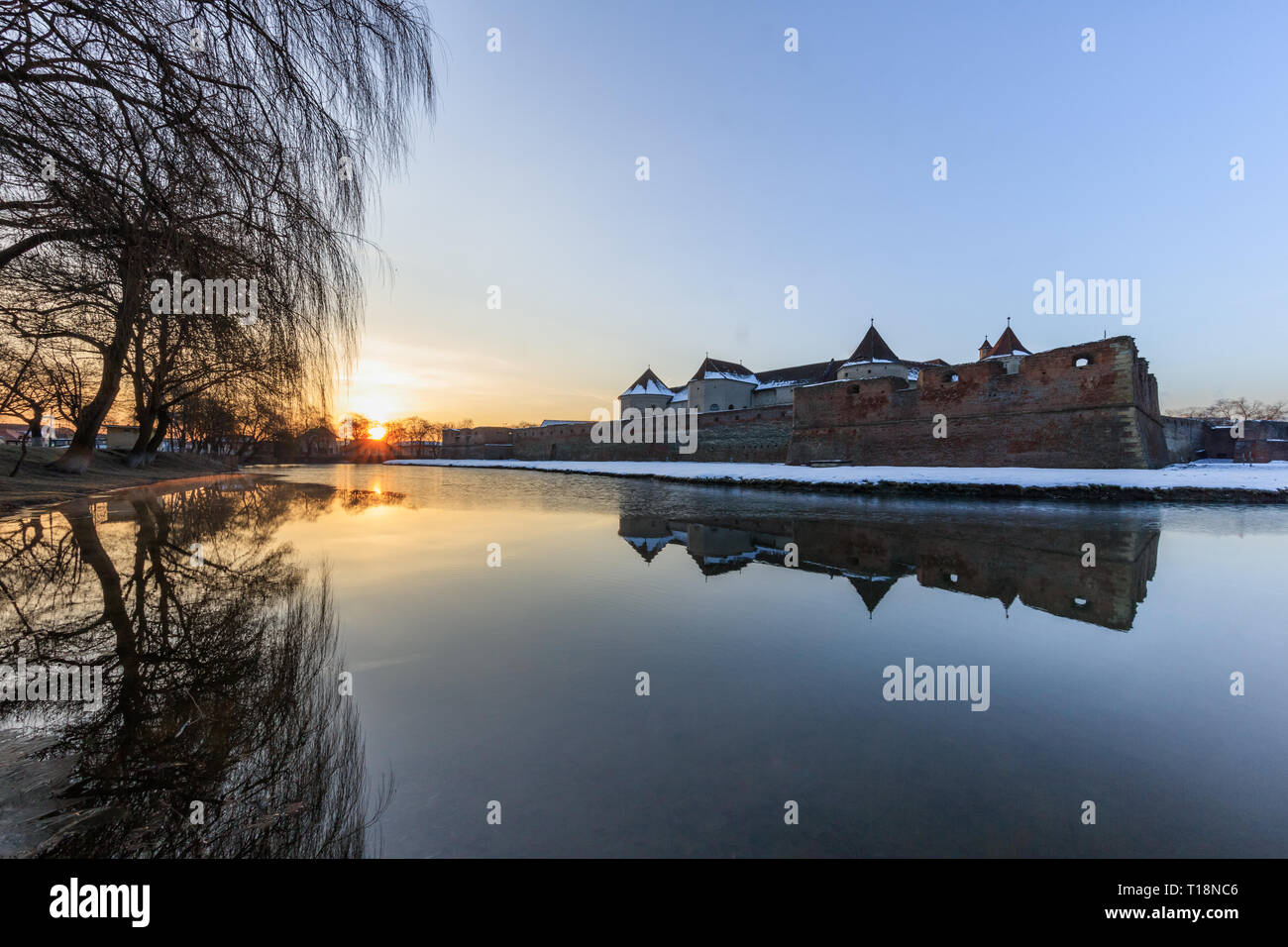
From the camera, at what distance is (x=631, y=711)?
9.78 feet

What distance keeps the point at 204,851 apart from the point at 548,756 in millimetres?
1250

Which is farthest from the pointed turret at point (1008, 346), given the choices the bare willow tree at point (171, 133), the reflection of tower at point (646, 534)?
the bare willow tree at point (171, 133)

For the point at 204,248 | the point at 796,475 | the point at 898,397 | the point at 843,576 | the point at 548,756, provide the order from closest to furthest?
the point at 548,756
the point at 204,248
the point at 843,576
the point at 796,475
the point at 898,397

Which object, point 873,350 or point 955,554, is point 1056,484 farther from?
point 873,350

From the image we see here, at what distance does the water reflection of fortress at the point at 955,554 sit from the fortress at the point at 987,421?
502 inches

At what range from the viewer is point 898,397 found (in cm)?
2784

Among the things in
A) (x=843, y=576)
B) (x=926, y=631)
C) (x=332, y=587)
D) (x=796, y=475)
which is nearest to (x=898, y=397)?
(x=796, y=475)

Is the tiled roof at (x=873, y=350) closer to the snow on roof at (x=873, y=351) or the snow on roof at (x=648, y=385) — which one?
the snow on roof at (x=873, y=351)

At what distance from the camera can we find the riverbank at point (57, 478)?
1205 centimetres

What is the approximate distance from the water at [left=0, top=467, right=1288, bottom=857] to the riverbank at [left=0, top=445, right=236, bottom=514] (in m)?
7.69

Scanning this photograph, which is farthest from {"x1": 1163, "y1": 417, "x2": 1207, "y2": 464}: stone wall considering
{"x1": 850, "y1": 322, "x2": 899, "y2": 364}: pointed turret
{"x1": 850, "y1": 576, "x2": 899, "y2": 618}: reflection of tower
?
{"x1": 850, "y1": 576, "x2": 899, "y2": 618}: reflection of tower

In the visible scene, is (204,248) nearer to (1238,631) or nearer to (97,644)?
(97,644)

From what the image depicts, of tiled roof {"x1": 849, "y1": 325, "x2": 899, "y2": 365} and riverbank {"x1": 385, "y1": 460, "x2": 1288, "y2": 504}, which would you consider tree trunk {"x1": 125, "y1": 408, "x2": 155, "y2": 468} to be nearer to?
riverbank {"x1": 385, "y1": 460, "x2": 1288, "y2": 504}
